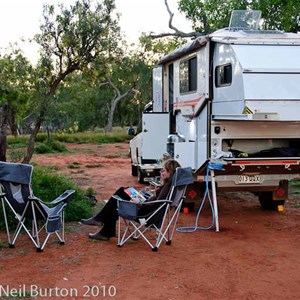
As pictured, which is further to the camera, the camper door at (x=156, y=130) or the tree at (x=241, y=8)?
the tree at (x=241, y=8)

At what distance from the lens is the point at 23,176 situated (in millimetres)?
5898

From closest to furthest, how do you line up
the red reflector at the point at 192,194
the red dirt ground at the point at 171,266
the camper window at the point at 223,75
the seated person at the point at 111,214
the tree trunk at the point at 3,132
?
the red dirt ground at the point at 171,266, the seated person at the point at 111,214, the camper window at the point at 223,75, the red reflector at the point at 192,194, the tree trunk at the point at 3,132

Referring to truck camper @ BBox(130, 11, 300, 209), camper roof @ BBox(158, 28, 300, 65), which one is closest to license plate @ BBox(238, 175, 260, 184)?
truck camper @ BBox(130, 11, 300, 209)

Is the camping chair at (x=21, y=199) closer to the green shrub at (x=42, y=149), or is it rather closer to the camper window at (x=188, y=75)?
the camper window at (x=188, y=75)

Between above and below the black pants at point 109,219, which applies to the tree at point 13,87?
above

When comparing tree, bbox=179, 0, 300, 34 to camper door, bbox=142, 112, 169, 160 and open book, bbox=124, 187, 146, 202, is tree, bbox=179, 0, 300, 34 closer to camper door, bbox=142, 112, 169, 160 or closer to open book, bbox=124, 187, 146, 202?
camper door, bbox=142, 112, 169, 160

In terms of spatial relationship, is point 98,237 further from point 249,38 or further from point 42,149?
point 42,149

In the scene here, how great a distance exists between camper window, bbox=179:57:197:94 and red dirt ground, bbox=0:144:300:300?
87.2 inches

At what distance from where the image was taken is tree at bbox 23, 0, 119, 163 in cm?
954

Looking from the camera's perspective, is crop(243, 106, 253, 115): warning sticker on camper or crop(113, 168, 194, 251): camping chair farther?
crop(243, 106, 253, 115): warning sticker on camper

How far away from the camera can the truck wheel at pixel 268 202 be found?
8.24m

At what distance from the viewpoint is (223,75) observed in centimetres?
707

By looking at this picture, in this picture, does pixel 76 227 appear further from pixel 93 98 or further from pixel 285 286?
pixel 93 98

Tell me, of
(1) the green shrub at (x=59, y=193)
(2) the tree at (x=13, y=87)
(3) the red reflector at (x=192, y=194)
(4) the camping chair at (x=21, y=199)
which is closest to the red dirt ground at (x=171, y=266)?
(4) the camping chair at (x=21, y=199)
